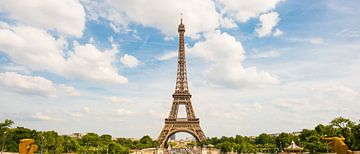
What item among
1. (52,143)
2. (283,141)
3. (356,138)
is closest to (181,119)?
(283,141)

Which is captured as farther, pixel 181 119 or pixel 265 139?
pixel 265 139

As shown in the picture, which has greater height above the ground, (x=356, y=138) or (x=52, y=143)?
(x=356, y=138)

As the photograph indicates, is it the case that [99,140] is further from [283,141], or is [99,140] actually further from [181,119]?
[283,141]

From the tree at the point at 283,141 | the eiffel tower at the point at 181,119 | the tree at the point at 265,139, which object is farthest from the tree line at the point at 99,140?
the tree at the point at 265,139

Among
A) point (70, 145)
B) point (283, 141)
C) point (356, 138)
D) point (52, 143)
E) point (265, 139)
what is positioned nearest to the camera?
point (356, 138)

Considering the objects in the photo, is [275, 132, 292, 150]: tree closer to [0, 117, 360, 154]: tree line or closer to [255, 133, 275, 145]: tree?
[0, 117, 360, 154]: tree line

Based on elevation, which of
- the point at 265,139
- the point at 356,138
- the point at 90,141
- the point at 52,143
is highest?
the point at 356,138

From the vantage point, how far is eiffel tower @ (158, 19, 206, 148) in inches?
3019

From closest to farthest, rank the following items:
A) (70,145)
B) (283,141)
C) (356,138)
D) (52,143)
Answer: (356,138)
(52,143)
(70,145)
(283,141)

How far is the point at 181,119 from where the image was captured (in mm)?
77500

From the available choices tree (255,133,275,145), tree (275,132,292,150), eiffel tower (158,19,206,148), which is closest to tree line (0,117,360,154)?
tree (275,132,292,150)

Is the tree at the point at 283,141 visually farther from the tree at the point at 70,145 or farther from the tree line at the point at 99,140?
the tree at the point at 70,145

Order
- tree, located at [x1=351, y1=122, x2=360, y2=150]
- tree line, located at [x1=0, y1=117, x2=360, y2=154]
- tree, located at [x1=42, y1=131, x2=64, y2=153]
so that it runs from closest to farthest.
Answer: tree, located at [x1=351, y1=122, x2=360, y2=150] < tree line, located at [x1=0, y1=117, x2=360, y2=154] < tree, located at [x1=42, y1=131, x2=64, y2=153]

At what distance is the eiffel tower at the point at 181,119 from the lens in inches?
3019
